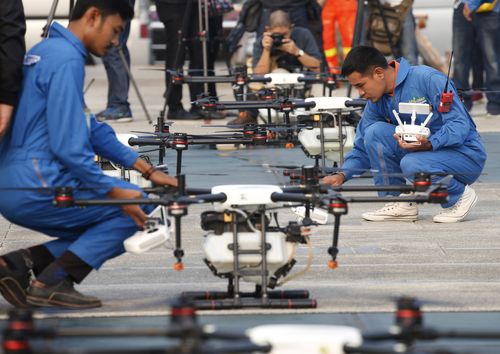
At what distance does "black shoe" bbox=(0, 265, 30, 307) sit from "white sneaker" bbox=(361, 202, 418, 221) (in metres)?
3.58

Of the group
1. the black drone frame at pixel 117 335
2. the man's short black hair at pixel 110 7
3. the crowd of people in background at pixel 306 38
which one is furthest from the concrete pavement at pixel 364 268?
the crowd of people in background at pixel 306 38

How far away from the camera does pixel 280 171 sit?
11.2 m

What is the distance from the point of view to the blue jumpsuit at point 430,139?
9469 millimetres

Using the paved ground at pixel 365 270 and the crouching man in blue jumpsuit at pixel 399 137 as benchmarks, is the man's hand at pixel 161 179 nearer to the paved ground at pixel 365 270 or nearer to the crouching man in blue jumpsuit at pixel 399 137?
the paved ground at pixel 365 270

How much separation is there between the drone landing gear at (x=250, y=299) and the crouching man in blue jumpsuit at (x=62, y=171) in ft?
1.53

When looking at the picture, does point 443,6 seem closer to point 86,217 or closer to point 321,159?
point 321,159

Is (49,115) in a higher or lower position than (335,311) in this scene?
higher

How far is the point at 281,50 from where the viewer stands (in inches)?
588

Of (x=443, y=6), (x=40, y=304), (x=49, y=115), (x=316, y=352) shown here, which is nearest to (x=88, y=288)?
(x=40, y=304)

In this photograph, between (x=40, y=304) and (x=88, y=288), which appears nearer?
(x=40, y=304)

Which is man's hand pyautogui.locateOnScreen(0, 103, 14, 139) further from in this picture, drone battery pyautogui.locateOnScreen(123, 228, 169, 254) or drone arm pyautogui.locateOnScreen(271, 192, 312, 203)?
drone arm pyautogui.locateOnScreen(271, 192, 312, 203)

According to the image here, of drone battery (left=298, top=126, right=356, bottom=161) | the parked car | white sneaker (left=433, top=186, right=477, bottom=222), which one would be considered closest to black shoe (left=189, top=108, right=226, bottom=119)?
drone battery (left=298, top=126, right=356, bottom=161)

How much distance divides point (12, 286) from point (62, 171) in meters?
0.58

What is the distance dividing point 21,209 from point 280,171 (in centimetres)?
442
